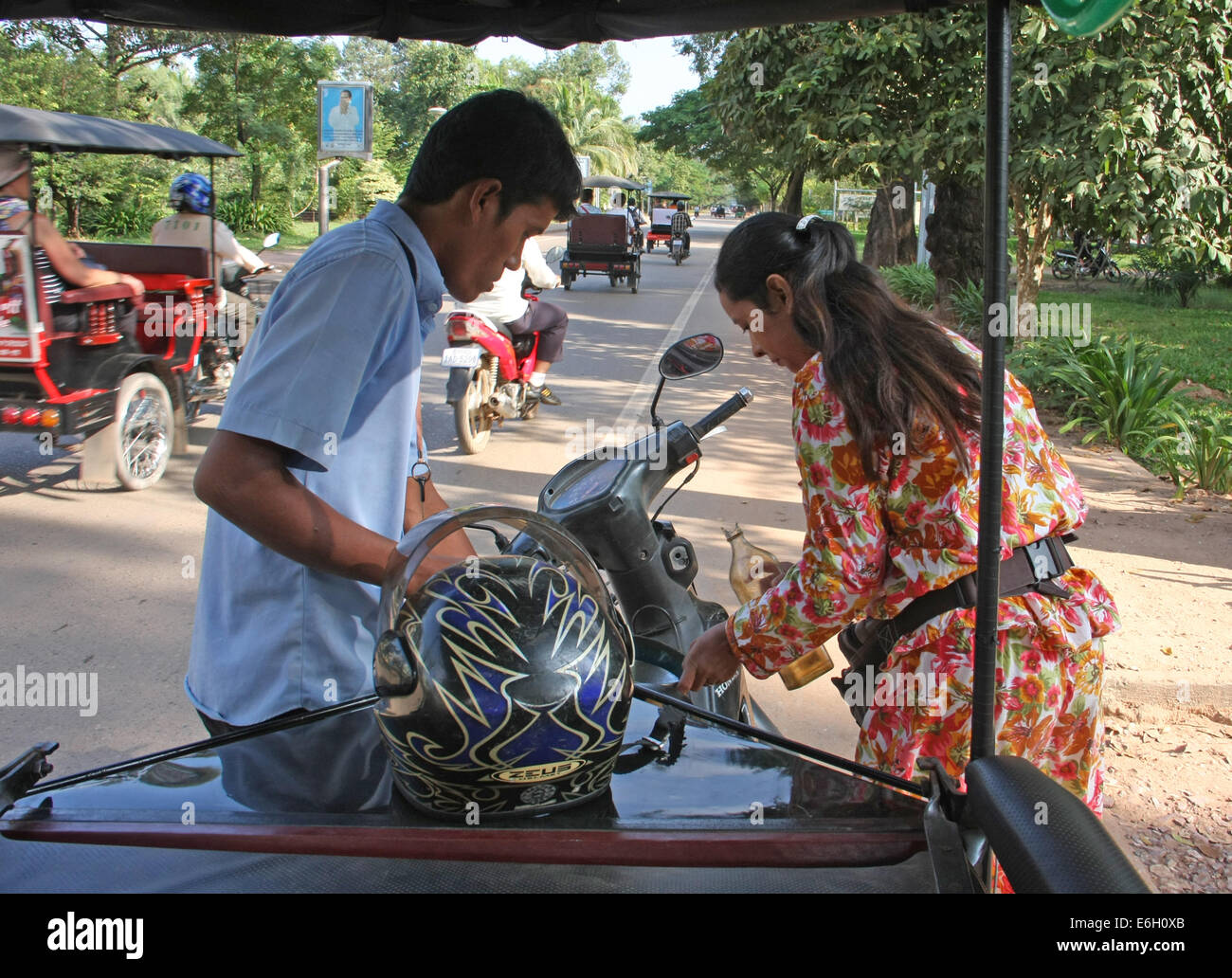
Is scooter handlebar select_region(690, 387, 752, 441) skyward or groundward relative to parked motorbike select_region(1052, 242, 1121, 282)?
groundward

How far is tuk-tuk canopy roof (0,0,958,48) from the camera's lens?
6.87 feet

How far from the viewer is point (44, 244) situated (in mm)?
6258

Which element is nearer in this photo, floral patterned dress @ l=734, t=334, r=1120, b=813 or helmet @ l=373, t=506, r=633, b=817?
helmet @ l=373, t=506, r=633, b=817

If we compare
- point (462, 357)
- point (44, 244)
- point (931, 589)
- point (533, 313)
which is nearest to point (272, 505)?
point (931, 589)

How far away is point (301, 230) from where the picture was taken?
31.4 meters

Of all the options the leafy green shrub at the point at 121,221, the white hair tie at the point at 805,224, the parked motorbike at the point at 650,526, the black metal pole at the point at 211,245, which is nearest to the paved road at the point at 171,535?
the black metal pole at the point at 211,245

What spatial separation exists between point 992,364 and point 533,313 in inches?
309

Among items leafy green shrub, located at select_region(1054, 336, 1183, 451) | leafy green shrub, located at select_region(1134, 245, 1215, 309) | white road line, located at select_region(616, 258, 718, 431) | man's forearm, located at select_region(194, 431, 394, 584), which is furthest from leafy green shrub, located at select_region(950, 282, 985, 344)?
man's forearm, located at select_region(194, 431, 394, 584)

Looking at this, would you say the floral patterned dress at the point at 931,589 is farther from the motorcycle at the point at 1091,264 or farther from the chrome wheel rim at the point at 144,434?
the motorcycle at the point at 1091,264

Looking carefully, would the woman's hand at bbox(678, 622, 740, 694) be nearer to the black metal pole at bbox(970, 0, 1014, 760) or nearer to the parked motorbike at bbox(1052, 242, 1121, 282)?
the black metal pole at bbox(970, 0, 1014, 760)

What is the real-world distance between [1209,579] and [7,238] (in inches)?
265

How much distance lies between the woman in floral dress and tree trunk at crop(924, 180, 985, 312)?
41.8 feet

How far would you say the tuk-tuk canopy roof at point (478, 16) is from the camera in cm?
209
